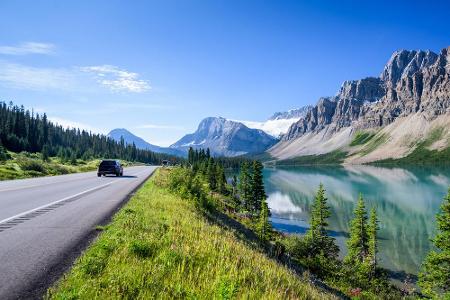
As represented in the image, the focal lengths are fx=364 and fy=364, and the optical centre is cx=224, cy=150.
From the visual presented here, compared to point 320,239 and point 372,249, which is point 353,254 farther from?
point 320,239

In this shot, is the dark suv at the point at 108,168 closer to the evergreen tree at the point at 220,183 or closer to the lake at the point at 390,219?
the lake at the point at 390,219

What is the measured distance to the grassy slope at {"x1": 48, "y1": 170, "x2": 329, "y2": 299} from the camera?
6.15 metres

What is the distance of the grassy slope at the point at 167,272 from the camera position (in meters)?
6.15

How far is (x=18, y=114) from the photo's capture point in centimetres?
15175

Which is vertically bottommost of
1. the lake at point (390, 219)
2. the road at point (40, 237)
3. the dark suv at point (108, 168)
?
the lake at point (390, 219)

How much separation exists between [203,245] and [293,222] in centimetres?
6121

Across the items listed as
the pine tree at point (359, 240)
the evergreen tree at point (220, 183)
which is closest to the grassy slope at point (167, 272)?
the pine tree at point (359, 240)

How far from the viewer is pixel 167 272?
721 cm

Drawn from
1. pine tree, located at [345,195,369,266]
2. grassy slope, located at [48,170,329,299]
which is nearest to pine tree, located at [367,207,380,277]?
pine tree, located at [345,195,369,266]

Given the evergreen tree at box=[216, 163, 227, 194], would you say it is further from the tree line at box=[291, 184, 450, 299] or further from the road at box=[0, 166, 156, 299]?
the road at box=[0, 166, 156, 299]

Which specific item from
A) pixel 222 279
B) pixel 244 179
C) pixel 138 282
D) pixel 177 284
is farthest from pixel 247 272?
pixel 244 179

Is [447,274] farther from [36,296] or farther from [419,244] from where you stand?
[36,296]

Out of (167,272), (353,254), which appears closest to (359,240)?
(353,254)

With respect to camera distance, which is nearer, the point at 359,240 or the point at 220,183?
the point at 359,240
